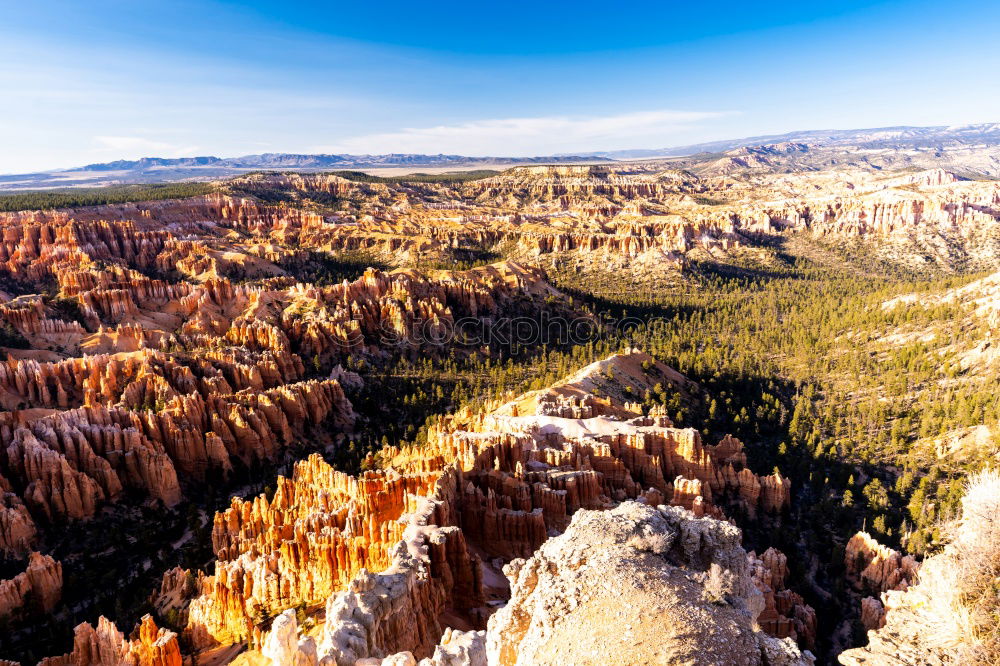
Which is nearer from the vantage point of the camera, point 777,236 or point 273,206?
point 777,236

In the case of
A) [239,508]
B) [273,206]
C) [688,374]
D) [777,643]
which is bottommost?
[688,374]

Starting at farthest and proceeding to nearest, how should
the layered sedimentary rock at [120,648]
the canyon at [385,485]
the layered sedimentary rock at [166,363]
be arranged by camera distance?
1. the layered sedimentary rock at [166,363]
2. the layered sedimentary rock at [120,648]
3. the canyon at [385,485]

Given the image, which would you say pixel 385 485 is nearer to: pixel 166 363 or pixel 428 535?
pixel 428 535

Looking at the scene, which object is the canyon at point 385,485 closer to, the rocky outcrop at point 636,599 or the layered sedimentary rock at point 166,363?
the rocky outcrop at point 636,599

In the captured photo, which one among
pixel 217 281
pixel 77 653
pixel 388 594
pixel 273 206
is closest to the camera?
pixel 388 594

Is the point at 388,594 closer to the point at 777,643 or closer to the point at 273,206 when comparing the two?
the point at 777,643

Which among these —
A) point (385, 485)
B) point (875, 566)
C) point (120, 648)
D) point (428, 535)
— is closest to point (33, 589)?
point (120, 648)

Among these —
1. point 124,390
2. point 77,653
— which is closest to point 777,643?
point 77,653

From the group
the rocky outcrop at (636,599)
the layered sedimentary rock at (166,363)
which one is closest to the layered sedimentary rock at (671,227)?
the layered sedimentary rock at (166,363)
